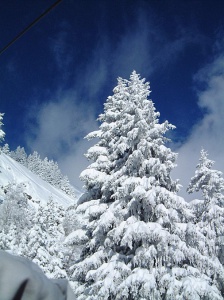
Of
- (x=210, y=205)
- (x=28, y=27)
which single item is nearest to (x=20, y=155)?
(x=210, y=205)

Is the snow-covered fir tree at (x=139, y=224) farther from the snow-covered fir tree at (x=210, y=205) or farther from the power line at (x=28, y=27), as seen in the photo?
the power line at (x=28, y=27)

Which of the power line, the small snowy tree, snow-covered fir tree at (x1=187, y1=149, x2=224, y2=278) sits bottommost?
the power line

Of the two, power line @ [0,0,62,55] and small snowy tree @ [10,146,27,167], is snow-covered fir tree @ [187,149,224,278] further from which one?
small snowy tree @ [10,146,27,167]

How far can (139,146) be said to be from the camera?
13930 millimetres

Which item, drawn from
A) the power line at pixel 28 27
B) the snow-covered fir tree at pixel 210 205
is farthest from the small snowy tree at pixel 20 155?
the power line at pixel 28 27

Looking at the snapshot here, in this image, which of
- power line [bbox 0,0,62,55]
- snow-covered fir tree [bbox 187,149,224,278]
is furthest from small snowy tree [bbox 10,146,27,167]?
power line [bbox 0,0,62,55]

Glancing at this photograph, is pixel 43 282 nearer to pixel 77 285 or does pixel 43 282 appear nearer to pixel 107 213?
pixel 107 213

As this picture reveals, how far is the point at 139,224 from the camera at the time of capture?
40.0 feet

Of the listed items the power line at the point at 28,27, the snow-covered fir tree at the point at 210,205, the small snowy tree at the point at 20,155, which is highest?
the small snowy tree at the point at 20,155

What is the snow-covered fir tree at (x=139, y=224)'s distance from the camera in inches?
447

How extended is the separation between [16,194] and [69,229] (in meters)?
26.6

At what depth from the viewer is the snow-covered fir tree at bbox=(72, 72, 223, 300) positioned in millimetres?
11352

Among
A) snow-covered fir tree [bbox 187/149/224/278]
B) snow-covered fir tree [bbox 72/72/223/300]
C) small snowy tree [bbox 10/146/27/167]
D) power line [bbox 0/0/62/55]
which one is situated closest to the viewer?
power line [bbox 0/0/62/55]

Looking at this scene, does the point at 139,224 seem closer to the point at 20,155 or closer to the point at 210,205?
the point at 210,205
